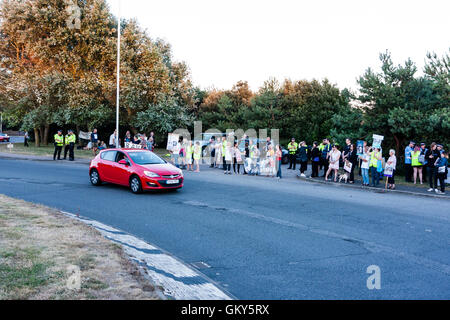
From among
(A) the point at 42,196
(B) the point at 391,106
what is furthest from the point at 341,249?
(B) the point at 391,106

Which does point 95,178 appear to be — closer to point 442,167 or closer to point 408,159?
point 442,167

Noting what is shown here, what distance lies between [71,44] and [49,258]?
3290cm

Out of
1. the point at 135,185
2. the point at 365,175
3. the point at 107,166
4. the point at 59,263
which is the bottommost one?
the point at 59,263

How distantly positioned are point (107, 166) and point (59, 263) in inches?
353

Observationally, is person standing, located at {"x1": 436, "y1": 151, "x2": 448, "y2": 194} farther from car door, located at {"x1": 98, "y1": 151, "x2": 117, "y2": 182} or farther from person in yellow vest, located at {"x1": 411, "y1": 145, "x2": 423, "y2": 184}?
car door, located at {"x1": 98, "y1": 151, "x2": 117, "y2": 182}

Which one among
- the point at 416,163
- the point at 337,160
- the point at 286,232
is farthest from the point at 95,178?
the point at 416,163

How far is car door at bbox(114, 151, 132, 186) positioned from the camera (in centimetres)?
1343

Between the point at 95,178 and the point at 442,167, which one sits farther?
the point at 442,167

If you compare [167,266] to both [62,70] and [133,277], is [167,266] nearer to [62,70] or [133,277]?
[133,277]

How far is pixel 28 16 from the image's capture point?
32.9 m

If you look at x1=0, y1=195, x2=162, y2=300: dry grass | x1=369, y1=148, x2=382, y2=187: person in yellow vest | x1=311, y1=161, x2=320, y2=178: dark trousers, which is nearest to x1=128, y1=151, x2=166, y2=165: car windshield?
x1=0, y1=195, x2=162, y2=300: dry grass

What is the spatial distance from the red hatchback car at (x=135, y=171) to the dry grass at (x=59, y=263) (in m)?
4.58

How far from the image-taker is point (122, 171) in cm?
1361

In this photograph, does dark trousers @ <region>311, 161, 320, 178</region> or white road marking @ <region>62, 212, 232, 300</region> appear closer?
white road marking @ <region>62, 212, 232, 300</region>
